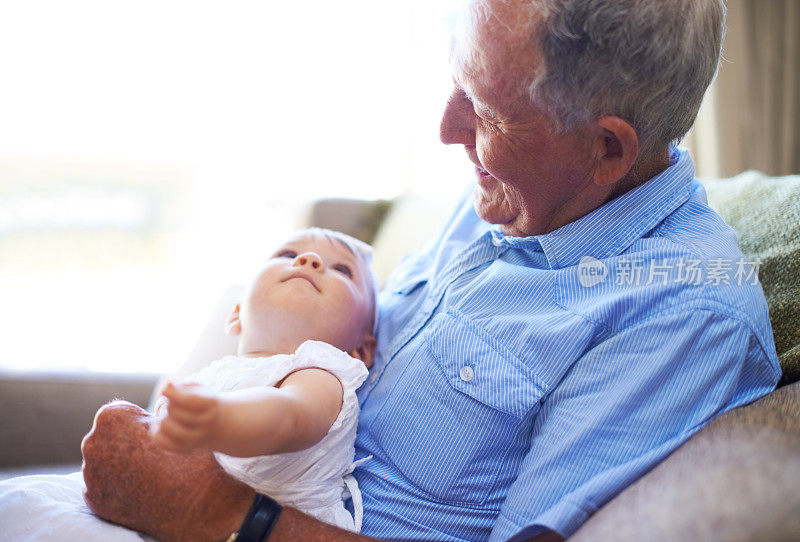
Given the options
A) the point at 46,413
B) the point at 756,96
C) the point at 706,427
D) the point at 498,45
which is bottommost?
the point at 46,413

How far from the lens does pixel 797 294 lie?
3.21 feet

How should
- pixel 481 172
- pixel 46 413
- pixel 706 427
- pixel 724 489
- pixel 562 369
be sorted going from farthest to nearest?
pixel 46 413 → pixel 481 172 → pixel 562 369 → pixel 706 427 → pixel 724 489

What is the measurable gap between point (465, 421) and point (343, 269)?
1.48 feet

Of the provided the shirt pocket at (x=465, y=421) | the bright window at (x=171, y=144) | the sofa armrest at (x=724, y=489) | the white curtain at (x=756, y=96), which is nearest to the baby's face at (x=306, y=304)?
the shirt pocket at (x=465, y=421)

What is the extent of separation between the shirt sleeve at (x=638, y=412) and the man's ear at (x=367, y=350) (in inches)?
17.7

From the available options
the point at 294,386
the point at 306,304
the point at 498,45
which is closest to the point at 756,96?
the point at 498,45

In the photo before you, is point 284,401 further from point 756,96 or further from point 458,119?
point 756,96

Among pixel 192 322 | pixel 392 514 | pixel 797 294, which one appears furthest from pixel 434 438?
pixel 192 322

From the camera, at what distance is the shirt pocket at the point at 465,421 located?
93 cm

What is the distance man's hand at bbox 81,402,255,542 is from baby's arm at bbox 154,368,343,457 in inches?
6.8

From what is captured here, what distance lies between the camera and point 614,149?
1.00 metres

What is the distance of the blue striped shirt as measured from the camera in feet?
2.66

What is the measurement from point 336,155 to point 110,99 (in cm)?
119

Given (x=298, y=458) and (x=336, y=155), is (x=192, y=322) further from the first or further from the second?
(x=298, y=458)
